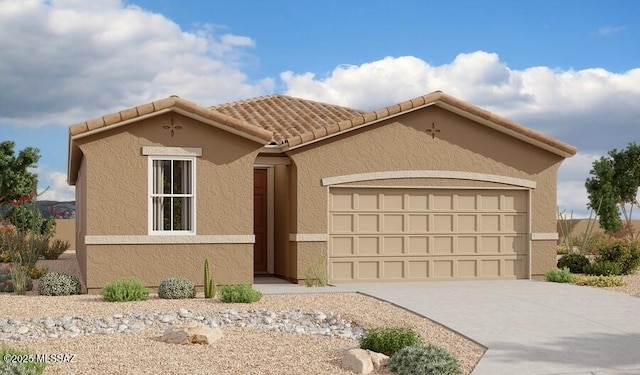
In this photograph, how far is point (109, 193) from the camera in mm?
16625

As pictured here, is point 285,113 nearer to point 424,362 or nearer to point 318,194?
point 318,194

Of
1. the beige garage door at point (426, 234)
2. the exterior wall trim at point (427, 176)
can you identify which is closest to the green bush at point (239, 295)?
the beige garage door at point (426, 234)

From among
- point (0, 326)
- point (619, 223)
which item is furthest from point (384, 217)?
point (619, 223)

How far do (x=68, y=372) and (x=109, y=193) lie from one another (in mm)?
7642

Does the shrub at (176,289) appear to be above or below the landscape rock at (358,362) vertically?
above

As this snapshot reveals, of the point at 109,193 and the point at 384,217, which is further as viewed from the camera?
the point at 384,217

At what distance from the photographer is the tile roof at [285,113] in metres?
20.2

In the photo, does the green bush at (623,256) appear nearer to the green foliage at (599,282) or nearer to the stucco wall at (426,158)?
the green foliage at (599,282)

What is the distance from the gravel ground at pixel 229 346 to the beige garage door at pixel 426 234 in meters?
3.96

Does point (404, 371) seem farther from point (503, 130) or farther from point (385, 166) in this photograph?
point (503, 130)

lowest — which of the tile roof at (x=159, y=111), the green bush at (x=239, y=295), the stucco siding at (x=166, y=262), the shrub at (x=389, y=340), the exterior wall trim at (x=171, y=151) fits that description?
the shrub at (x=389, y=340)

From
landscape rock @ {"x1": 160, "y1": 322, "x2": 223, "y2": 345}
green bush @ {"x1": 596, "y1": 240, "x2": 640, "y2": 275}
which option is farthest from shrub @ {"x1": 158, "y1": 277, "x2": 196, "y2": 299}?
green bush @ {"x1": 596, "y1": 240, "x2": 640, "y2": 275}

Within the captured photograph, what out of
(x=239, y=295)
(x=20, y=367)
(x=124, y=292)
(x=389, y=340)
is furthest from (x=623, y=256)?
(x=20, y=367)

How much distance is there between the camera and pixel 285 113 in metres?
22.5
